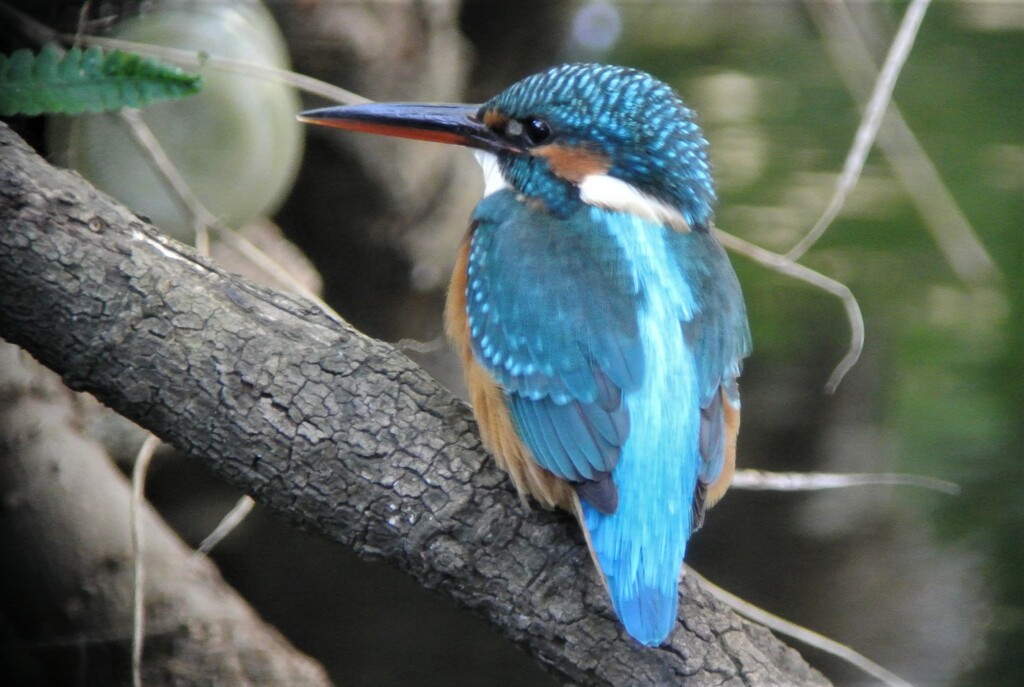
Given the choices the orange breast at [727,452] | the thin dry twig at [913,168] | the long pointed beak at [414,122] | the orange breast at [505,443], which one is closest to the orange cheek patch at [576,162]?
the long pointed beak at [414,122]

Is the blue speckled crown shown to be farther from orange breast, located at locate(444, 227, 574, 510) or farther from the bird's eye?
orange breast, located at locate(444, 227, 574, 510)

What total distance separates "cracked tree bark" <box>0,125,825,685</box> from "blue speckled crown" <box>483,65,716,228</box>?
18.4 inches

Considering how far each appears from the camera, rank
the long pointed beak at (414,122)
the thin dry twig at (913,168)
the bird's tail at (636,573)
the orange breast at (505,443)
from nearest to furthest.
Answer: the bird's tail at (636,573) → the orange breast at (505,443) → the long pointed beak at (414,122) → the thin dry twig at (913,168)

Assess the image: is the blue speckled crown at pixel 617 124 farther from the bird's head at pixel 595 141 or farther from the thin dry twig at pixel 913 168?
the thin dry twig at pixel 913 168

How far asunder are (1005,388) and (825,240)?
1.62 ft

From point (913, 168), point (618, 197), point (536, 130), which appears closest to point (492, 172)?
point (536, 130)

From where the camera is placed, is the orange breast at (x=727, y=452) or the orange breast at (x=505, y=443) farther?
the orange breast at (x=727, y=452)

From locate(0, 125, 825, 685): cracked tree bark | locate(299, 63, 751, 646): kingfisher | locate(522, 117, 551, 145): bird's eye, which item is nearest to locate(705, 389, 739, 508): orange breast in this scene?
locate(299, 63, 751, 646): kingfisher

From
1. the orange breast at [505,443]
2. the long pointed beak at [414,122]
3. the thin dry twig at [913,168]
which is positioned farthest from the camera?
the thin dry twig at [913,168]

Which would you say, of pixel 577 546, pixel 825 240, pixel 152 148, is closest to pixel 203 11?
pixel 152 148

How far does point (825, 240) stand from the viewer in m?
2.26

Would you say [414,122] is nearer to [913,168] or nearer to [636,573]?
[636,573]

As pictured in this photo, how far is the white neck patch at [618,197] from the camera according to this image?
1486mm

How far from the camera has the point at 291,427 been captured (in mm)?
1277
